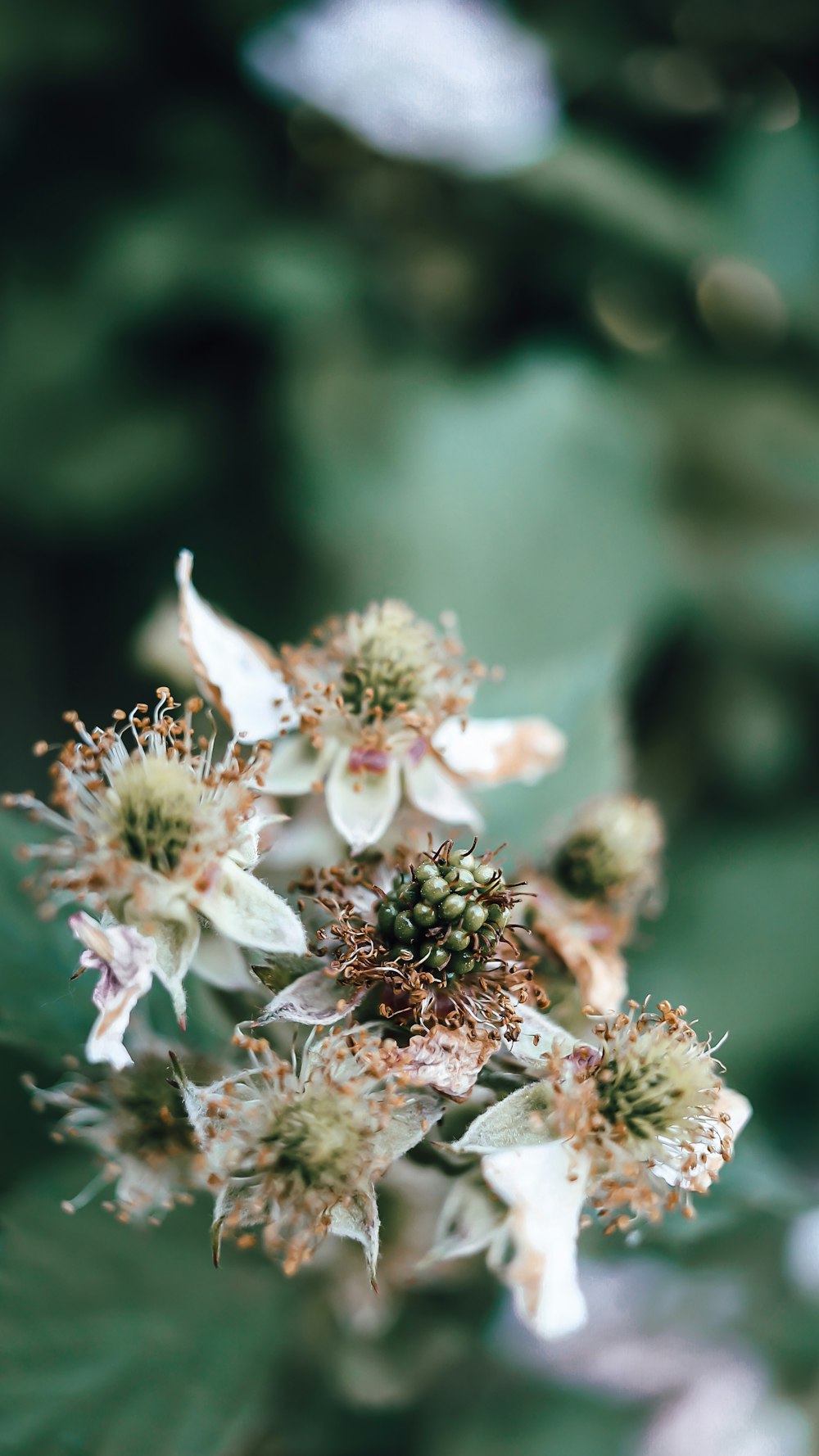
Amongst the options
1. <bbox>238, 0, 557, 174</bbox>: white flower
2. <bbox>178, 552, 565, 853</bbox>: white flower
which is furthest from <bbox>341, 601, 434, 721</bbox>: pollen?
<bbox>238, 0, 557, 174</bbox>: white flower

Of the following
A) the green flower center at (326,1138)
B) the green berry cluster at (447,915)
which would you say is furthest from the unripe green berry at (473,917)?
the green flower center at (326,1138)

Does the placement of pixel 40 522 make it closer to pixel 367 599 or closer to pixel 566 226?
pixel 367 599

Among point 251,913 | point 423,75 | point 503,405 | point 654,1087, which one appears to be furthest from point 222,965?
point 423,75

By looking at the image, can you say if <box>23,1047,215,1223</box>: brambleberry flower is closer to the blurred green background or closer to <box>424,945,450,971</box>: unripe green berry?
<box>424,945,450,971</box>: unripe green berry

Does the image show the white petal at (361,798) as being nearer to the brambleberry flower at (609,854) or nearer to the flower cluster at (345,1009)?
the flower cluster at (345,1009)

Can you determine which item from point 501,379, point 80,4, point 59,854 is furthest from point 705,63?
point 59,854
